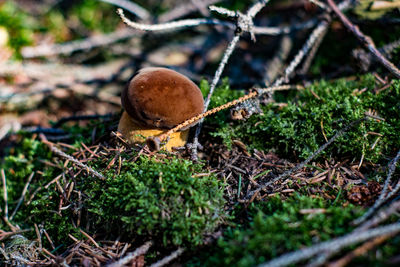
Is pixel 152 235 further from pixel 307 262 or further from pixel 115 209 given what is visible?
pixel 307 262

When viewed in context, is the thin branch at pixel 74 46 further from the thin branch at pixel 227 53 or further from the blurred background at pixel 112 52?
the thin branch at pixel 227 53

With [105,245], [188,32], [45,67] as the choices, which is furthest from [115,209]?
[188,32]

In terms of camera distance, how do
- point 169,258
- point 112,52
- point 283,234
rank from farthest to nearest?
point 112,52 → point 169,258 → point 283,234

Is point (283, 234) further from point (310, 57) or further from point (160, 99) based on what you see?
point (310, 57)

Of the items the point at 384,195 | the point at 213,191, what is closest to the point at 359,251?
the point at 384,195

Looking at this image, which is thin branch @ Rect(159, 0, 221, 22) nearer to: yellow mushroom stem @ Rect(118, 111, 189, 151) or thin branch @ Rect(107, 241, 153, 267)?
yellow mushroom stem @ Rect(118, 111, 189, 151)

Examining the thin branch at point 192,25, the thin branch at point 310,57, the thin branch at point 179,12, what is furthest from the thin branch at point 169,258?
the thin branch at point 179,12
